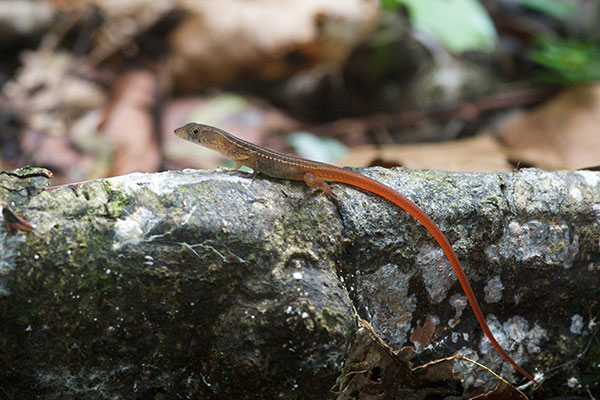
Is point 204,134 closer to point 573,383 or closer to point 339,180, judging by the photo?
point 339,180

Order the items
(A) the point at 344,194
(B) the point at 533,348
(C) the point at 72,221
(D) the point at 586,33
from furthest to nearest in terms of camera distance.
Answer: (D) the point at 586,33 → (B) the point at 533,348 → (A) the point at 344,194 → (C) the point at 72,221

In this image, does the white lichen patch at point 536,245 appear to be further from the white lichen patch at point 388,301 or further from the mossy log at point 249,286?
the white lichen patch at point 388,301

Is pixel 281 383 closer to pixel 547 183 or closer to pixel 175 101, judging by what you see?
pixel 547 183

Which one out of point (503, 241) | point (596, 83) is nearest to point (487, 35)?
point (596, 83)

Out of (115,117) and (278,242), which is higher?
(115,117)

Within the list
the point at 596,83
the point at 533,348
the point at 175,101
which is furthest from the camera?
the point at 175,101

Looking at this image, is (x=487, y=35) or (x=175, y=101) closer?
(x=487, y=35)

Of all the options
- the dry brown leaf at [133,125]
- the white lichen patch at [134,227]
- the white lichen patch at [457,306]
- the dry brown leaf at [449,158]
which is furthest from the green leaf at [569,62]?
the white lichen patch at [134,227]

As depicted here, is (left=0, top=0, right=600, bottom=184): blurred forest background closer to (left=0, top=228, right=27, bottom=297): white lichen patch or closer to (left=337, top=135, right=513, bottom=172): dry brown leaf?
(left=337, top=135, right=513, bottom=172): dry brown leaf
